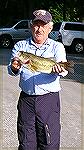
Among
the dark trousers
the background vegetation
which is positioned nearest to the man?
the dark trousers

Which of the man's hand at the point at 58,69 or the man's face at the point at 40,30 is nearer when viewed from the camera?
the man's hand at the point at 58,69

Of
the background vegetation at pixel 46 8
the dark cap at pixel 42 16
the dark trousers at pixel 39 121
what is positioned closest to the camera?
the dark cap at pixel 42 16

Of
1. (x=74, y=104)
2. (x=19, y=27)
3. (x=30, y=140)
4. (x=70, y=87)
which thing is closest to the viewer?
(x=30, y=140)

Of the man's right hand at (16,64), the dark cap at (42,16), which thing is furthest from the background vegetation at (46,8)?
the man's right hand at (16,64)

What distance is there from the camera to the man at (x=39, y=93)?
4.12 m

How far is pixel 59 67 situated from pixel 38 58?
0.21 metres

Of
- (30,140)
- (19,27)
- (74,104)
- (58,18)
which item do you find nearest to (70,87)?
(74,104)

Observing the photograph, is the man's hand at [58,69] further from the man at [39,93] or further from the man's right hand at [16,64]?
the man's right hand at [16,64]

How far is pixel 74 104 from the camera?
8945 mm

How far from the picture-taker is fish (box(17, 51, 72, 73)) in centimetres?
397

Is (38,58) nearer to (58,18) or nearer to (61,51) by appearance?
(61,51)

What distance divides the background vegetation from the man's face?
2669 cm

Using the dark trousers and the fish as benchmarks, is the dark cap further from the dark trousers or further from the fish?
the dark trousers

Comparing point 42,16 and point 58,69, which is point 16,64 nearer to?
point 58,69
